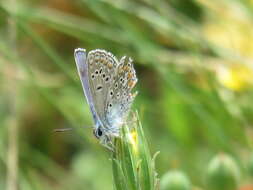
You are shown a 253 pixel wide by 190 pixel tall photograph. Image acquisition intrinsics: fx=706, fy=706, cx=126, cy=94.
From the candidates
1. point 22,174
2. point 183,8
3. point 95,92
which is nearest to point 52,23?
point 22,174

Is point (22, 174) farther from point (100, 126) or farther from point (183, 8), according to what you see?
point (183, 8)

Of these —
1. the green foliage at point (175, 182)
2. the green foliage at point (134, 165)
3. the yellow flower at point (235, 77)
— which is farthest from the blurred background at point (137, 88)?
the green foliage at point (134, 165)

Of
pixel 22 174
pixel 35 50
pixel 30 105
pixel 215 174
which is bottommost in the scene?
pixel 215 174

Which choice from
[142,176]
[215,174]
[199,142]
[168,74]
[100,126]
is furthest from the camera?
[199,142]

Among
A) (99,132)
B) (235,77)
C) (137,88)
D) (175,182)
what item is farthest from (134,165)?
(137,88)

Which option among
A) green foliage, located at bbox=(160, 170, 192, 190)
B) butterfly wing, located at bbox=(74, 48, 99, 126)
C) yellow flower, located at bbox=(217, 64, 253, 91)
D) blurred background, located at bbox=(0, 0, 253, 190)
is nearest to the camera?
butterfly wing, located at bbox=(74, 48, 99, 126)

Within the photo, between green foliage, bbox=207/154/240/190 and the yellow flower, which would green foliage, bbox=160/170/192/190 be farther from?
the yellow flower

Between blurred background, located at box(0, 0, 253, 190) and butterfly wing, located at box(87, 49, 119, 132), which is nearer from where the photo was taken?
butterfly wing, located at box(87, 49, 119, 132)

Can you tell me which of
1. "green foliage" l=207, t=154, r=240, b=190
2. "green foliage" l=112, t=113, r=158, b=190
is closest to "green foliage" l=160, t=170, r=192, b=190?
"green foliage" l=207, t=154, r=240, b=190

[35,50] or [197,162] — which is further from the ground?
[35,50]
